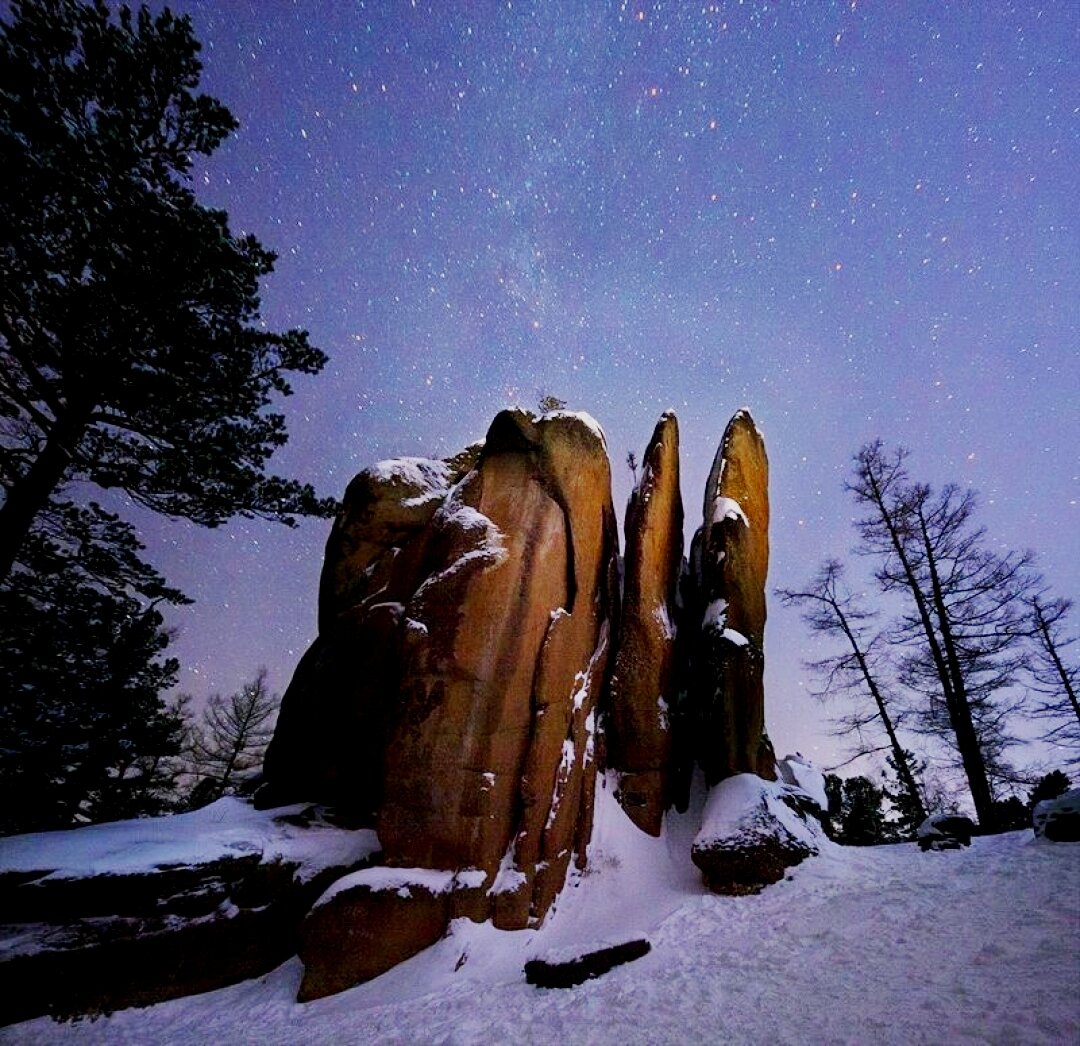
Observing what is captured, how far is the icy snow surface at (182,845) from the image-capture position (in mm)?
9000

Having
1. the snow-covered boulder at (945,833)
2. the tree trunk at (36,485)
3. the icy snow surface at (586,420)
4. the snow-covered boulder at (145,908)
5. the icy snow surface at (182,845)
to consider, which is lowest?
the snow-covered boulder at (145,908)

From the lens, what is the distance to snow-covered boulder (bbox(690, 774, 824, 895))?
31.3ft

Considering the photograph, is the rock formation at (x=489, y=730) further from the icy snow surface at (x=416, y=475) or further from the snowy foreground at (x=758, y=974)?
the snowy foreground at (x=758, y=974)

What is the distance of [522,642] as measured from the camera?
11.6 m

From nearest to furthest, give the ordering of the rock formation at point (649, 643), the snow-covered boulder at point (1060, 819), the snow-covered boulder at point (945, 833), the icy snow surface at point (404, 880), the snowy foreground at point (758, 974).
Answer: the snowy foreground at point (758, 974) < the snow-covered boulder at point (1060, 819) < the icy snow surface at point (404, 880) < the snow-covered boulder at point (945, 833) < the rock formation at point (649, 643)

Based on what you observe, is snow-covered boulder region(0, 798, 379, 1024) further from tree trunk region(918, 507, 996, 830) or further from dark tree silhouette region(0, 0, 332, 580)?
tree trunk region(918, 507, 996, 830)

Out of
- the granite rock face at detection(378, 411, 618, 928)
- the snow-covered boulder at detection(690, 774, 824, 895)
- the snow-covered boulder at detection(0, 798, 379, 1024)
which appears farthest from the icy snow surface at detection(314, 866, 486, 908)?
the snow-covered boulder at detection(690, 774, 824, 895)

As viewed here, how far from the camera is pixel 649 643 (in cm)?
1321

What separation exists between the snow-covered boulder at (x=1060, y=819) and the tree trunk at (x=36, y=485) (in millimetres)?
19025

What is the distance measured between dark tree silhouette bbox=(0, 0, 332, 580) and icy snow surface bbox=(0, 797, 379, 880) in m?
5.25

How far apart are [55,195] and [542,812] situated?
1464 cm

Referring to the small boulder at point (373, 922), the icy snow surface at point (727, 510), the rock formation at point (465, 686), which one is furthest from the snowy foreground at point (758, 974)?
the icy snow surface at point (727, 510)

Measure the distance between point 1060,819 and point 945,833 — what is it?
2.25m

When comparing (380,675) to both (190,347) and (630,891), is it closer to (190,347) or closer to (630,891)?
(630,891)
